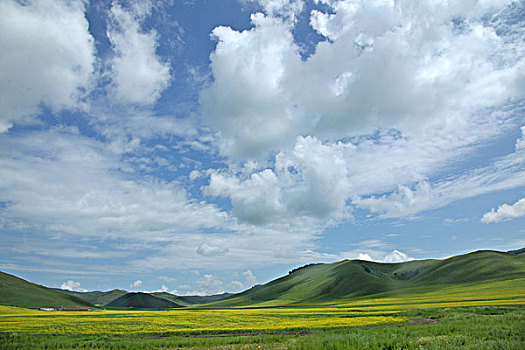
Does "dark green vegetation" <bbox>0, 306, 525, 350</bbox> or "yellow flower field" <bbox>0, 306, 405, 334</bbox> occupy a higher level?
"dark green vegetation" <bbox>0, 306, 525, 350</bbox>

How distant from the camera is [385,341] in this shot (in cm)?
2653

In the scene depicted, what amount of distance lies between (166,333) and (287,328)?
16.1m

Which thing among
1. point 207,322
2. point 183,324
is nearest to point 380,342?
point 183,324

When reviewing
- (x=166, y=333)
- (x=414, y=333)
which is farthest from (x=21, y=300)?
(x=414, y=333)

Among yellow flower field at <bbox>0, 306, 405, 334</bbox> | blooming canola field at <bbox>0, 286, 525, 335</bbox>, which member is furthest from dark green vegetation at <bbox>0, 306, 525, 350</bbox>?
yellow flower field at <bbox>0, 306, 405, 334</bbox>

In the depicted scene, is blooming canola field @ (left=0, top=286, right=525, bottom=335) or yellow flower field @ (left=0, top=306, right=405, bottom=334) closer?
blooming canola field @ (left=0, top=286, right=525, bottom=335)

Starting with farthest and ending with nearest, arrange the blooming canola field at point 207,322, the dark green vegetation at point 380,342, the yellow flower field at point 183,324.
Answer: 1. the yellow flower field at point 183,324
2. the blooming canola field at point 207,322
3. the dark green vegetation at point 380,342

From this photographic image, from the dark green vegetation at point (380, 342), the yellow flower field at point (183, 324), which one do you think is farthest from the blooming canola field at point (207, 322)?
the dark green vegetation at point (380, 342)

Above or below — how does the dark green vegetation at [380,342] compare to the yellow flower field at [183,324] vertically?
above

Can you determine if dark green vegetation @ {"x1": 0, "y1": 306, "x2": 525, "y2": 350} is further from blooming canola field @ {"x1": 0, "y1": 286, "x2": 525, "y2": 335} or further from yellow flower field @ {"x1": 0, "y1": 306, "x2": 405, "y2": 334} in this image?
yellow flower field @ {"x1": 0, "y1": 306, "x2": 405, "y2": 334}

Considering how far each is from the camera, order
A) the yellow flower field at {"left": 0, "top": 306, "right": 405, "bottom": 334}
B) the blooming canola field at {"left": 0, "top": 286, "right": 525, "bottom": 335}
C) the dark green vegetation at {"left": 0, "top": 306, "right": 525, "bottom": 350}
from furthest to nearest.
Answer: the yellow flower field at {"left": 0, "top": 306, "right": 405, "bottom": 334}
the blooming canola field at {"left": 0, "top": 286, "right": 525, "bottom": 335}
the dark green vegetation at {"left": 0, "top": 306, "right": 525, "bottom": 350}

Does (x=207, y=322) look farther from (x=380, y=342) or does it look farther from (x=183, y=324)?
(x=380, y=342)

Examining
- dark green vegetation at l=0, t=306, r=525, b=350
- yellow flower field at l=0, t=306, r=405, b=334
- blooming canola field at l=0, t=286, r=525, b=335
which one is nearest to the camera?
dark green vegetation at l=0, t=306, r=525, b=350

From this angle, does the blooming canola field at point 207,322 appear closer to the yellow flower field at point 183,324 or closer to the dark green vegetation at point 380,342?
the yellow flower field at point 183,324
